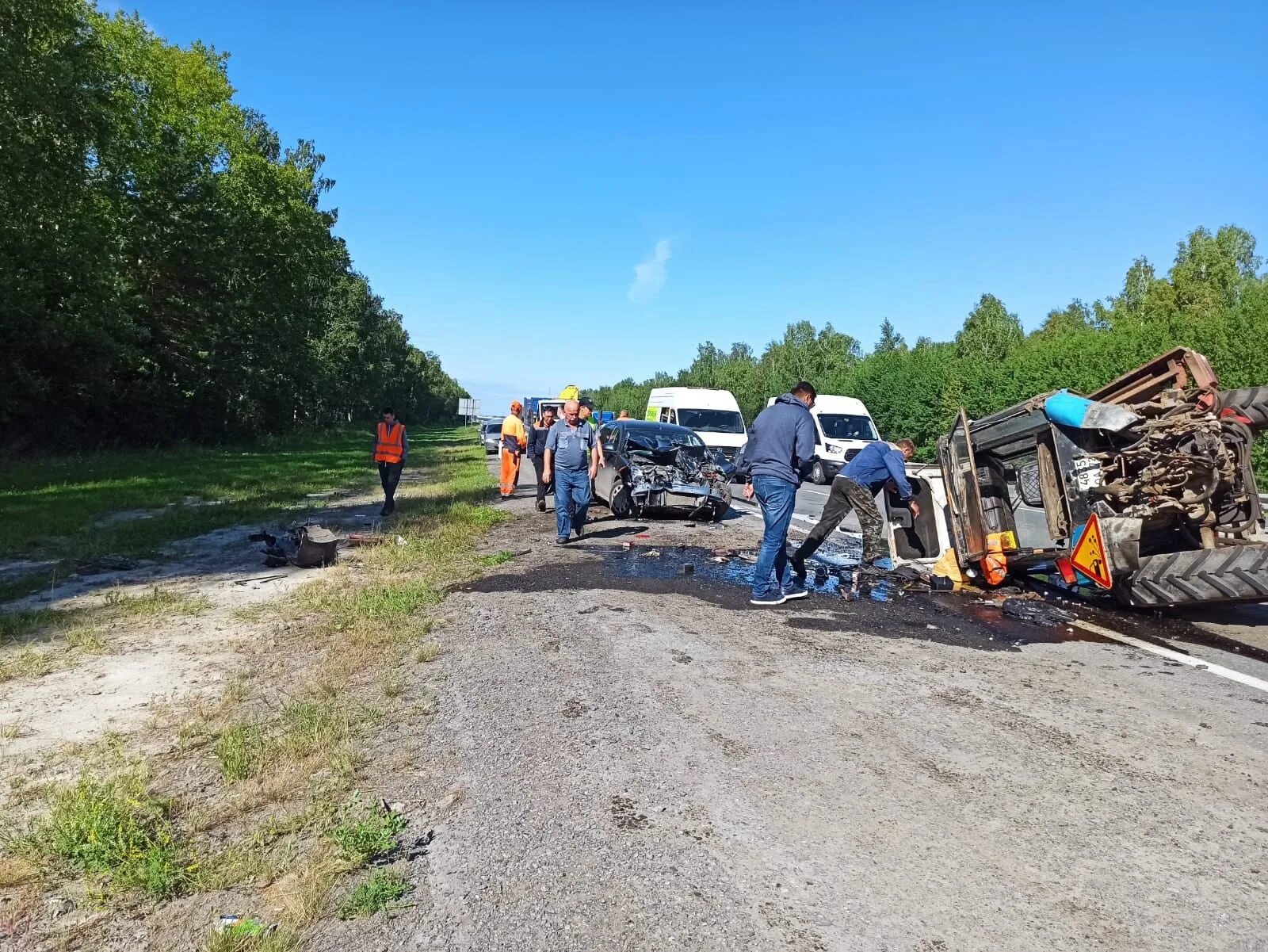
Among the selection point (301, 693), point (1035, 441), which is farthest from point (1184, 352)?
point (301, 693)

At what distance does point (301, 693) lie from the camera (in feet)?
16.4

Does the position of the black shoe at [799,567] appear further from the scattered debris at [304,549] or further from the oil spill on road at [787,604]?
the scattered debris at [304,549]

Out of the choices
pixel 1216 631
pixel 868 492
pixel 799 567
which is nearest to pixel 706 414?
pixel 868 492

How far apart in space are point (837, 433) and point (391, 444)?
44.2ft

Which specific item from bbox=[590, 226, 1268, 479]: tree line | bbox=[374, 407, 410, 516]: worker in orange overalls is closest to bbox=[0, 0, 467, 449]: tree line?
bbox=[374, 407, 410, 516]: worker in orange overalls

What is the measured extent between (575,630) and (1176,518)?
5.08 metres

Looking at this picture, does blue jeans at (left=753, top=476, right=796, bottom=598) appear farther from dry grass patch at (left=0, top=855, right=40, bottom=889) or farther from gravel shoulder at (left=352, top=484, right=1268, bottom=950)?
dry grass patch at (left=0, top=855, right=40, bottom=889)

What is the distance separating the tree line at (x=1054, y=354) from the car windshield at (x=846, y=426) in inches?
228

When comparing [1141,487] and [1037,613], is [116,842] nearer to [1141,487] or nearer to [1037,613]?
[1037,613]

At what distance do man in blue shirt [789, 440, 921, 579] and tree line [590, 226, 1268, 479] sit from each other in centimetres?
1345

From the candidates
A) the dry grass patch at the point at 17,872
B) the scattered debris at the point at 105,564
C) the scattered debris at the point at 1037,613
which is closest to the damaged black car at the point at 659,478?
the scattered debris at the point at 1037,613

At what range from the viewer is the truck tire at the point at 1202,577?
6.24 metres

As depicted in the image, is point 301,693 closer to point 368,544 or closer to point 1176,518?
point 368,544

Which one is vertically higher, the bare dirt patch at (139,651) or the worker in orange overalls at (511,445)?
the worker in orange overalls at (511,445)
